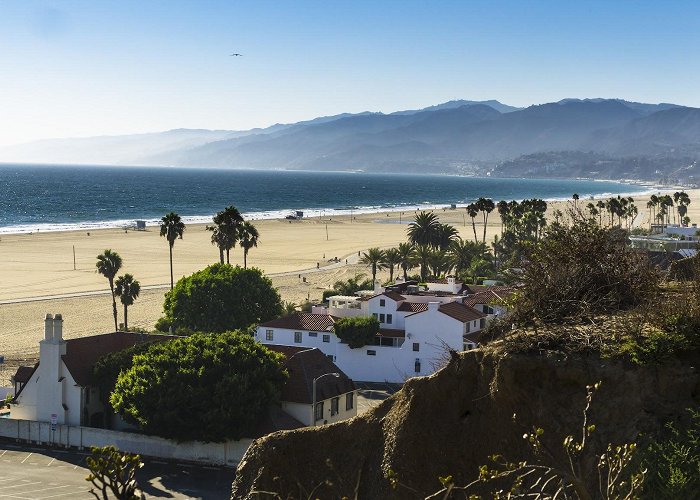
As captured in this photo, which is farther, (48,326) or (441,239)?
(441,239)

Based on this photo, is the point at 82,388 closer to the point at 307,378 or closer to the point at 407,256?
the point at 307,378

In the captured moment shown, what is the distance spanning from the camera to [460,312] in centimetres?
5631

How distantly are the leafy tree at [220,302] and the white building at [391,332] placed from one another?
4398 millimetres

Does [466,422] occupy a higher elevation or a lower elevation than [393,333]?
higher

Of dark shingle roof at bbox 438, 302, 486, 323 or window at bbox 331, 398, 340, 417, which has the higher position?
dark shingle roof at bbox 438, 302, 486, 323

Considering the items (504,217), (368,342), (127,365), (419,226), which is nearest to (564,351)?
(127,365)

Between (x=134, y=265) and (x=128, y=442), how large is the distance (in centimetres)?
7568

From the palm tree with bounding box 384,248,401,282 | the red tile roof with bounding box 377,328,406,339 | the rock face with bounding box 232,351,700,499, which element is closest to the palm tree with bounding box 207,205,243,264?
the palm tree with bounding box 384,248,401,282

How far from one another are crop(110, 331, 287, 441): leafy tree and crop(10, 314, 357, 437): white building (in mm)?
2189

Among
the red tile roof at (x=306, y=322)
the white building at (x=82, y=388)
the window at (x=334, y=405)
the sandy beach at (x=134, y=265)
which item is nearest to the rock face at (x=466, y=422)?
the white building at (x=82, y=388)

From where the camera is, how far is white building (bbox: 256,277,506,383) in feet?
182

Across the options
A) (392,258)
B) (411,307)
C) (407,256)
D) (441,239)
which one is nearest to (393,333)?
(411,307)

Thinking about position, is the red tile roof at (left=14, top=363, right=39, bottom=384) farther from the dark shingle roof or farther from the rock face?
the rock face

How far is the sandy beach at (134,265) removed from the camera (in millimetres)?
75688
